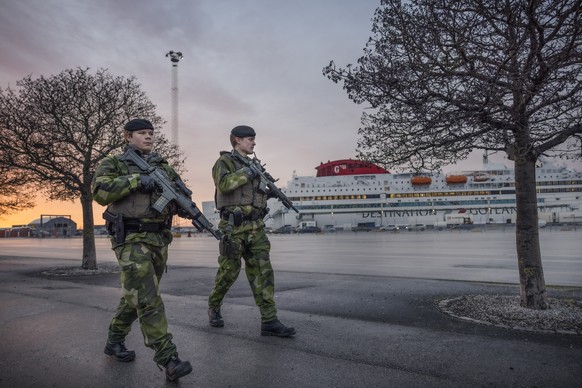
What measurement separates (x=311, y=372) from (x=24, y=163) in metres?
12.4

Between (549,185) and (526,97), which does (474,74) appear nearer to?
(526,97)

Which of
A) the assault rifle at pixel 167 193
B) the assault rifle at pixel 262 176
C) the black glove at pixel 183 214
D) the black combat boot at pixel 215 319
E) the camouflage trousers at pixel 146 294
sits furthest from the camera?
the black combat boot at pixel 215 319

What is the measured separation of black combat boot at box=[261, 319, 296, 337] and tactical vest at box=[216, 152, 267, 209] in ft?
4.68

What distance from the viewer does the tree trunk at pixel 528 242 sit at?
5.82 meters

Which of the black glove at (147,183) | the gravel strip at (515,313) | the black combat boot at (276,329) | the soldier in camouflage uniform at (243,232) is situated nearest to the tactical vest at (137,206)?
the black glove at (147,183)

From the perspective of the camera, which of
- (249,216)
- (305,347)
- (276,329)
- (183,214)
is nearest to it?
(183,214)

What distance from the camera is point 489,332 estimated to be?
16.0 feet

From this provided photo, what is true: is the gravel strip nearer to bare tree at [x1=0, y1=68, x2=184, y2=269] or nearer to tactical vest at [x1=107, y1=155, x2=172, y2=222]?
tactical vest at [x1=107, y1=155, x2=172, y2=222]

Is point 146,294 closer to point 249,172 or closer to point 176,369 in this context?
point 176,369

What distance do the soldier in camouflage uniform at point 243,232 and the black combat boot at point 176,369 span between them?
1504 millimetres

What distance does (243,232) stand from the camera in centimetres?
494

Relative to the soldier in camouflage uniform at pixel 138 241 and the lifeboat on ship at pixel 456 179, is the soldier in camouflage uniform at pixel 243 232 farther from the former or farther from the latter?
the lifeboat on ship at pixel 456 179

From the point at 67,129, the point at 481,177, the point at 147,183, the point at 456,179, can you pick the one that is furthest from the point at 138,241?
the point at 481,177

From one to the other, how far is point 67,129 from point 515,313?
12248mm
